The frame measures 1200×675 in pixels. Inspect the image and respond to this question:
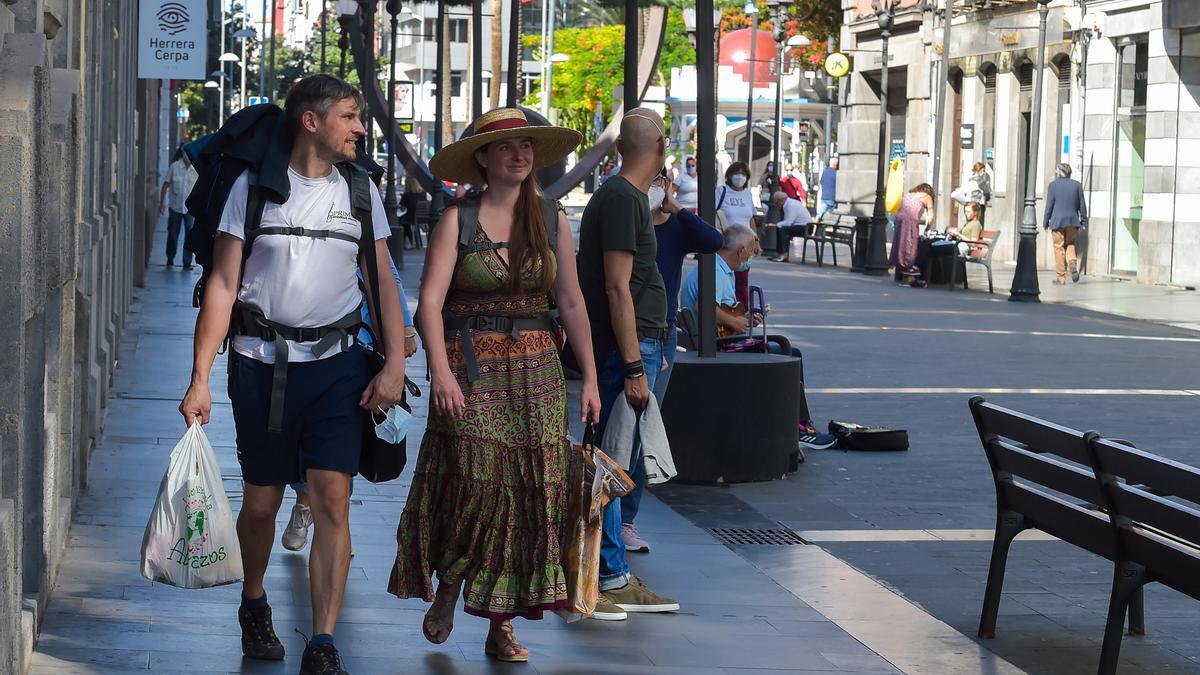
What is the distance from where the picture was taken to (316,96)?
5582 millimetres

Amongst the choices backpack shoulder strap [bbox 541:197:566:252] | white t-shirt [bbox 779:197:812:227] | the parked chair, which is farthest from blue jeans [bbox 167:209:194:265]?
backpack shoulder strap [bbox 541:197:566:252]

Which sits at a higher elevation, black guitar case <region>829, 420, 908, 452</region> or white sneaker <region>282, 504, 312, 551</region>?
white sneaker <region>282, 504, 312, 551</region>

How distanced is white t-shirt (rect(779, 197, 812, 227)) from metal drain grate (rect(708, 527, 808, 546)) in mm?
26081

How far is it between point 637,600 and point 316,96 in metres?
2.38

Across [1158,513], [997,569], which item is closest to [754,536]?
[997,569]

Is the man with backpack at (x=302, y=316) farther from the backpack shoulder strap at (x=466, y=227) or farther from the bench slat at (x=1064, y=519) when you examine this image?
the bench slat at (x=1064, y=519)

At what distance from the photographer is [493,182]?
19.9 ft

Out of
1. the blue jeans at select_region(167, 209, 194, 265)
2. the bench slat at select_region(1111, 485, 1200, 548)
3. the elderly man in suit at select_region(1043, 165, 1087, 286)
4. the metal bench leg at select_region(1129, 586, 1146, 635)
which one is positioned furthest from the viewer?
the elderly man in suit at select_region(1043, 165, 1087, 286)

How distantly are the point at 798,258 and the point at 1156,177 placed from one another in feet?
30.3

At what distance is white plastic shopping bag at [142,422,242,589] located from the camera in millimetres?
5336

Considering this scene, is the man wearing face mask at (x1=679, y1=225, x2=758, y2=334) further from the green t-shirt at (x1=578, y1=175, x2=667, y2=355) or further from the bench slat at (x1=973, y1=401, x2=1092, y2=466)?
the bench slat at (x1=973, y1=401, x2=1092, y2=466)

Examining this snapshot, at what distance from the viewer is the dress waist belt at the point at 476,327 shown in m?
5.91

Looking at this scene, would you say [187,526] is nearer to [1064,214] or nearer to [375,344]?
[375,344]

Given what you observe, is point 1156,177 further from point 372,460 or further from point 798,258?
point 372,460
